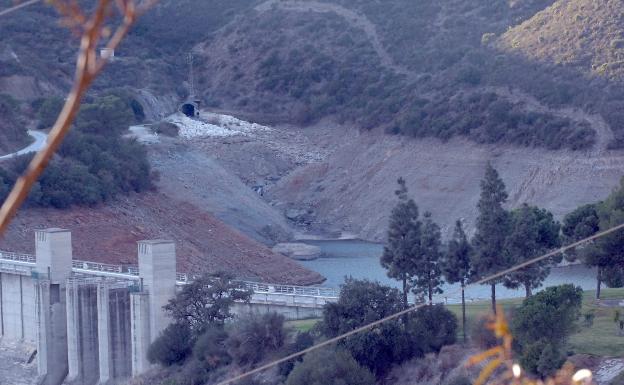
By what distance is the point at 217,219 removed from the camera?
180 feet

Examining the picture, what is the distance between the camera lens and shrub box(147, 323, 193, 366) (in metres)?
27.9

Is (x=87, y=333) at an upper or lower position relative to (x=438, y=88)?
lower

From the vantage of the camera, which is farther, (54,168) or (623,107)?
(623,107)

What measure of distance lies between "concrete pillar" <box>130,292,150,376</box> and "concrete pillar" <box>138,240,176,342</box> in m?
0.13

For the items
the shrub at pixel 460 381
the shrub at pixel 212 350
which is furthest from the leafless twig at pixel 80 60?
the shrub at pixel 212 350

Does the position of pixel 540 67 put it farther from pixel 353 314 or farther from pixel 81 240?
pixel 353 314

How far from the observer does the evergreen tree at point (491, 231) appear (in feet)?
81.5

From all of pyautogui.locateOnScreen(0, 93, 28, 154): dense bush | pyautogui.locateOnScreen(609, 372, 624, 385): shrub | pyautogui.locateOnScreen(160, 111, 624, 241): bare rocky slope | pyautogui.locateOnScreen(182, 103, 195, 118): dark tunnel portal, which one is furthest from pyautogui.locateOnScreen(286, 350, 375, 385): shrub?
pyautogui.locateOnScreen(182, 103, 195, 118): dark tunnel portal

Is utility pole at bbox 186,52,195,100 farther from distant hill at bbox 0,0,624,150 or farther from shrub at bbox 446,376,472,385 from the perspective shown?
shrub at bbox 446,376,472,385

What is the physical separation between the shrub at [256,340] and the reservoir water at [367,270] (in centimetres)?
488

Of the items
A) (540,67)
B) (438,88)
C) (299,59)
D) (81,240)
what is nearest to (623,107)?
(540,67)

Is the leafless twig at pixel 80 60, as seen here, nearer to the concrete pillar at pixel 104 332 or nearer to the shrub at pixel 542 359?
the shrub at pixel 542 359

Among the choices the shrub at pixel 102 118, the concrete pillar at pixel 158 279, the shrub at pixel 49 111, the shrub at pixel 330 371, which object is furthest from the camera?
the shrub at pixel 49 111

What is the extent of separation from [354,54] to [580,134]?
2873 centimetres
